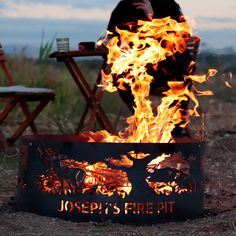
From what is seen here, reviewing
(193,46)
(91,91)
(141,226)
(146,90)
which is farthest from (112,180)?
(193,46)

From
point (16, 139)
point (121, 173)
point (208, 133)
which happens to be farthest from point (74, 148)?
point (208, 133)

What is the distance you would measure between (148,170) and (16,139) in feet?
9.89

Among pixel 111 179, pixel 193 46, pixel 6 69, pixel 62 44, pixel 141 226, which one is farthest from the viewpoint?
pixel 6 69

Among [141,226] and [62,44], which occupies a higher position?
[62,44]

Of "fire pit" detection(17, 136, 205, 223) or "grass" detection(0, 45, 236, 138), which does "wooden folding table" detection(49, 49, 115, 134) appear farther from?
"fire pit" detection(17, 136, 205, 223)

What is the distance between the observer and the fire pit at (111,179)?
4188 millimetres

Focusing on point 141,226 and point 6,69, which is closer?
point 141,226

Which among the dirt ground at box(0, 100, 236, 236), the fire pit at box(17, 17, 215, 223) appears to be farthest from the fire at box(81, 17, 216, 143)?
the dirt ground at box(0, 100, 236, 236)

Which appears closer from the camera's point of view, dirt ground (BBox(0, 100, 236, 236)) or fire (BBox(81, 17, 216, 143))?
dirt ground (BBox(0, 100, 236, 236))

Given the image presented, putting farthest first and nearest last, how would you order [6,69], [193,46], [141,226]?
[6,69] → [193,46] → [141,226]

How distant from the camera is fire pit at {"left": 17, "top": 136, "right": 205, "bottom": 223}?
4.19 metres

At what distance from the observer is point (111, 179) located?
13.8 feet

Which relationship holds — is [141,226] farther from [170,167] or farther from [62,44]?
[62,44]

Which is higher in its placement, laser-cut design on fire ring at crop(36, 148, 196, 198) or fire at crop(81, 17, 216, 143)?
fire at crop(81, 17, 216, 143)
